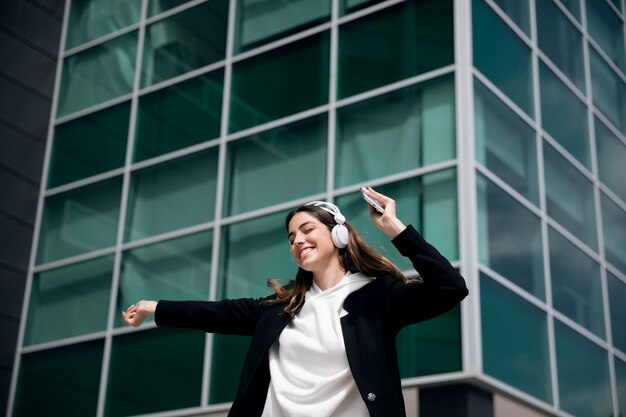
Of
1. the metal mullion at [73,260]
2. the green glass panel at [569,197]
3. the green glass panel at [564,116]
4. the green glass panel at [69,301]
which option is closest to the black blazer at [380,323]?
the green glass panel at [569,197]

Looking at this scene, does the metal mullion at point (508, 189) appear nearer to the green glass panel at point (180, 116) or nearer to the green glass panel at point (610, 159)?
the green glass panel at point (610, 159)

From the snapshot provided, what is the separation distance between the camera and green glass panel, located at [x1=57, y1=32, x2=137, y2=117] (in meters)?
15.4

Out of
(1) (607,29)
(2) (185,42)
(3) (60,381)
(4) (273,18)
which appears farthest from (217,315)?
(1) (607,29)

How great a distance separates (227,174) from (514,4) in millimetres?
3988

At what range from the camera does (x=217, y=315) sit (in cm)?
439

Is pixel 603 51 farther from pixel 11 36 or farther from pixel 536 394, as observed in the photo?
pixel 11 36

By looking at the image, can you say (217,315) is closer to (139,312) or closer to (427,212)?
(139,312)

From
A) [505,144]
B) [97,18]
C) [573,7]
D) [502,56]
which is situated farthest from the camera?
[97,18]

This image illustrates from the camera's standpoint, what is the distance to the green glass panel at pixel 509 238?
11.6 meters

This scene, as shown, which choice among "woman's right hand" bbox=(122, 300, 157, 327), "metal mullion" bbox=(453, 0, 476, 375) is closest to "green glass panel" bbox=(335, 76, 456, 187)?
"metal mullion" bbox=(453, 0, 476, 375)

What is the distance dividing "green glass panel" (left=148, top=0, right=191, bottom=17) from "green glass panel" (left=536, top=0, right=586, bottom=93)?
475cm

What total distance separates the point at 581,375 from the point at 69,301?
6.47 m

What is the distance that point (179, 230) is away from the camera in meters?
13.7

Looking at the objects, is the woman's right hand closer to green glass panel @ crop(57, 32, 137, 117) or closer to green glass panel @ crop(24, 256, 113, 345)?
green glass panel @ crop(24, 256, 113, 345)
